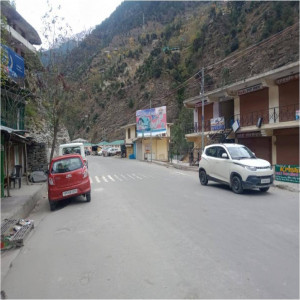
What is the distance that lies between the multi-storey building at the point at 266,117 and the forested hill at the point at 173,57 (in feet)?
22.0

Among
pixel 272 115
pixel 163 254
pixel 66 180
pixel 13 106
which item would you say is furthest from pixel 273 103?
pixel 163 254

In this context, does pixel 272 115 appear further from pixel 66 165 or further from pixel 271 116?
pixel 66 165

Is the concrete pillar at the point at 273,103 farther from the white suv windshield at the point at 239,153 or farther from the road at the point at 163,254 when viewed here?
the road at the point at 163,254

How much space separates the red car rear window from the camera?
9.98 meters

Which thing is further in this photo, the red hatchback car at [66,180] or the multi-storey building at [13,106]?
the multi-storey building at [13,106]

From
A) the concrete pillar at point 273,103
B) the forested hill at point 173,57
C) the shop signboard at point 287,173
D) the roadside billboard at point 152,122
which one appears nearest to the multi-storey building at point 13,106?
the forested hill at point 173,57

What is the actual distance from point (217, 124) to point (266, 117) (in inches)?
225

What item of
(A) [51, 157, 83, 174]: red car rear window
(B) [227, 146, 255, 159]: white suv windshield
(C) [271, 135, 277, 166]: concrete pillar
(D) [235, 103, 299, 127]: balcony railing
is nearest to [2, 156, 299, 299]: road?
(A) [51, 157, 83, 174]: red car rear window

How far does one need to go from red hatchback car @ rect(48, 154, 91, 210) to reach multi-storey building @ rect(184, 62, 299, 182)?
1038cm

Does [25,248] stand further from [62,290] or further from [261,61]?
[261,61]

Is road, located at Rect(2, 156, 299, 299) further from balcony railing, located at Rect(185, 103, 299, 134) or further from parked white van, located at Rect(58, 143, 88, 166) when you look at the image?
parked white van, located at Rect(58, 143, 88, 166)

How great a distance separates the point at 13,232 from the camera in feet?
21.4

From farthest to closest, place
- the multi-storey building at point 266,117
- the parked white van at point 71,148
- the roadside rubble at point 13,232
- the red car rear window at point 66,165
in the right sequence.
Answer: the parked white van at point 71,148 < the multi-storey building at point 266,117 < the red car rear window at point 66,165 < the roadside rubble at point 13,232

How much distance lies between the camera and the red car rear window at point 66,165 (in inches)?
393
